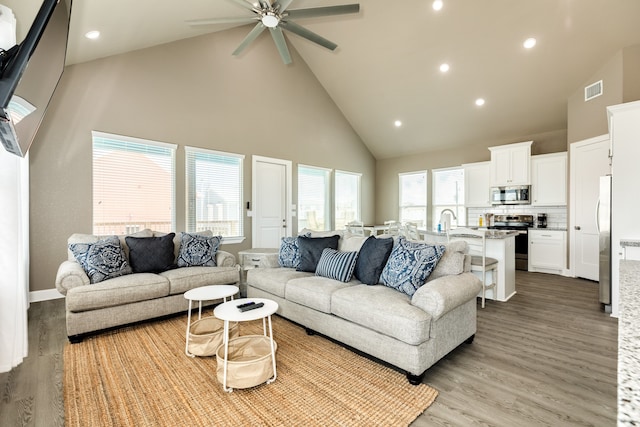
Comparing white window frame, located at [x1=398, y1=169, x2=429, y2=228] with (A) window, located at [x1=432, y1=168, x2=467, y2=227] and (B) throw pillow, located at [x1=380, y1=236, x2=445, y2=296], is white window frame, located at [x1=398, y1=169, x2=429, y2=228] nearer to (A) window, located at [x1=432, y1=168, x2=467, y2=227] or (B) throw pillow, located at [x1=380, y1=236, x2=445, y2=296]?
(A) window, located at [x1=432, y1=168, x2=467, y2=227]

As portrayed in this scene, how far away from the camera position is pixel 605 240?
3551mm

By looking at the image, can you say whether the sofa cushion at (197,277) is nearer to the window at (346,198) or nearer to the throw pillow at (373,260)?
the throw pillow at (373,260)

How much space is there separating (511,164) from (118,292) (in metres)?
7.04

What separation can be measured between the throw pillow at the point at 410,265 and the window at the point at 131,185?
3.83 m

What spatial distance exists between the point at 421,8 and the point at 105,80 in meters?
4.90

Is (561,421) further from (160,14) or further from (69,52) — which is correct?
(69,52)

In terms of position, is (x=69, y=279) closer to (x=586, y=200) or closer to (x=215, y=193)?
(x=215, y=193)

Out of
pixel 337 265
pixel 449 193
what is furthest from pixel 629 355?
pixel 449 193

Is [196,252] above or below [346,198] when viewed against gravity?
below

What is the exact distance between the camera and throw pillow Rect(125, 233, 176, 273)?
3508 mm

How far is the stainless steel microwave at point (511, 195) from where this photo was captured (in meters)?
6.14

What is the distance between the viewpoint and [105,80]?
4344 millimetres

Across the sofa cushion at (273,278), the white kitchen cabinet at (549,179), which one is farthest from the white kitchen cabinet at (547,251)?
the sofa cushion at (273,278)

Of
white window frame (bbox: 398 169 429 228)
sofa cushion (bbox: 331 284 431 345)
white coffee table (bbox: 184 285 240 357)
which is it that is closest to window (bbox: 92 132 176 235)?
white coffee table (bbox: 184 285 240 357)
